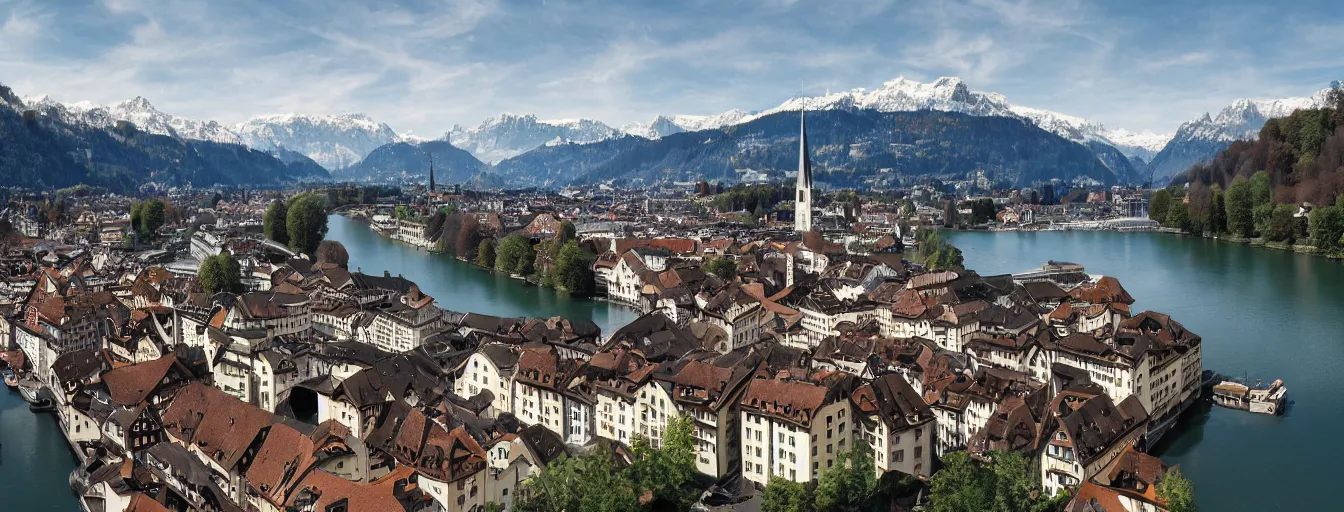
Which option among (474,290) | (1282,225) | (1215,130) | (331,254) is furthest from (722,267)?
(1215,130)

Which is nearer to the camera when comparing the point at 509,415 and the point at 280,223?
the point at 509,415

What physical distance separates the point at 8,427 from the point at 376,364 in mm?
6154

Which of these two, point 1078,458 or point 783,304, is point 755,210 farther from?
point 1078,458

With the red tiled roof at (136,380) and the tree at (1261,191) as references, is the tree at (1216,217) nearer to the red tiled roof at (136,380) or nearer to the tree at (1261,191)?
the tree at (1261,191)

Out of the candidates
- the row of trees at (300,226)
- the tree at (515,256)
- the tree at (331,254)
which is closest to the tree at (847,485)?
the tree at (515,256)

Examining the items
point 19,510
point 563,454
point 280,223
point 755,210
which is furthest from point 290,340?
point 755,210

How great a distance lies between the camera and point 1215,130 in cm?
18125

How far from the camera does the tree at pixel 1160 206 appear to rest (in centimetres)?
5450

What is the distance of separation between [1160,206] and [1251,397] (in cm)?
4311

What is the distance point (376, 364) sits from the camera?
1493 cm

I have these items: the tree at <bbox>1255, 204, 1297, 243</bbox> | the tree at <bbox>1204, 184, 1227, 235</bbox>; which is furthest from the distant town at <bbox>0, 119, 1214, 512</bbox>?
the tree at <bbox>1204, 184, 1227, 235</bbox>

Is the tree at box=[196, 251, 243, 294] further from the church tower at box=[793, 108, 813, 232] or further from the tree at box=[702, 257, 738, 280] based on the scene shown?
the church tower at box=[793, 108, 813, 232]

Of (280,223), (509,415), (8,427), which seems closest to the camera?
(509,415)

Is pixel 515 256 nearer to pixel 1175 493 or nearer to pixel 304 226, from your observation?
pixel 304 226
